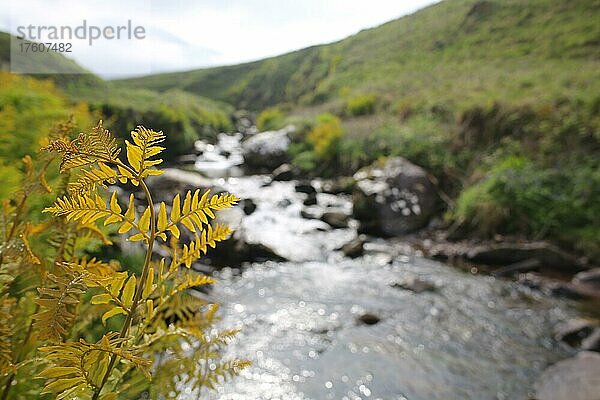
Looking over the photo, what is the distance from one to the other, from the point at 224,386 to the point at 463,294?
4.38 metres

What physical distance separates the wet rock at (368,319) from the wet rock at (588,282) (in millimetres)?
3784

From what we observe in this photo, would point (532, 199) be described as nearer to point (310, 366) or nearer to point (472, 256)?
point (472, 256)

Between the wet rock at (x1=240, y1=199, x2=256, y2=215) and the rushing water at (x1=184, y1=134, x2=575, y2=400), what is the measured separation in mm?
2435

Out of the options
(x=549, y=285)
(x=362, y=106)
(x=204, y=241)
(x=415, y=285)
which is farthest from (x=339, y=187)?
(x=204, y=241)

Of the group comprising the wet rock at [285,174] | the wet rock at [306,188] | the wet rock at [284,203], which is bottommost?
the wet rock at [284,203]

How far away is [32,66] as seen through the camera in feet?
39.3

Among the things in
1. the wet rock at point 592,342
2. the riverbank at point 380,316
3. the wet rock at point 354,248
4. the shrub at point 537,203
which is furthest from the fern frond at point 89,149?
the shrub at point 537,203

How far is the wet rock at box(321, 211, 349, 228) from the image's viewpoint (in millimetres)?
9422

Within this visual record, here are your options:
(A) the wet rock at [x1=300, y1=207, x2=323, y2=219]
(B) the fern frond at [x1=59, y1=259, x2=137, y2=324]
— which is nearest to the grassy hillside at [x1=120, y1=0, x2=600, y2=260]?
(A) the wet rock at [x1=300, y1=207, x2=323, y2=219]

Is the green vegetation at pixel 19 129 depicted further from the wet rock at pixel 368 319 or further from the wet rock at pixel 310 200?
the wet rock at pixel 310 200

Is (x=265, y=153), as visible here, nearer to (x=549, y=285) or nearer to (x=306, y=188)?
(x=306, y=188)

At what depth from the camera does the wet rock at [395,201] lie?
9.30 metres

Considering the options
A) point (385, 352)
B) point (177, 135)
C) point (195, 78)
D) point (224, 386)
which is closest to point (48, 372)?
point (224, 386)

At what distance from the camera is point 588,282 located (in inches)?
255
